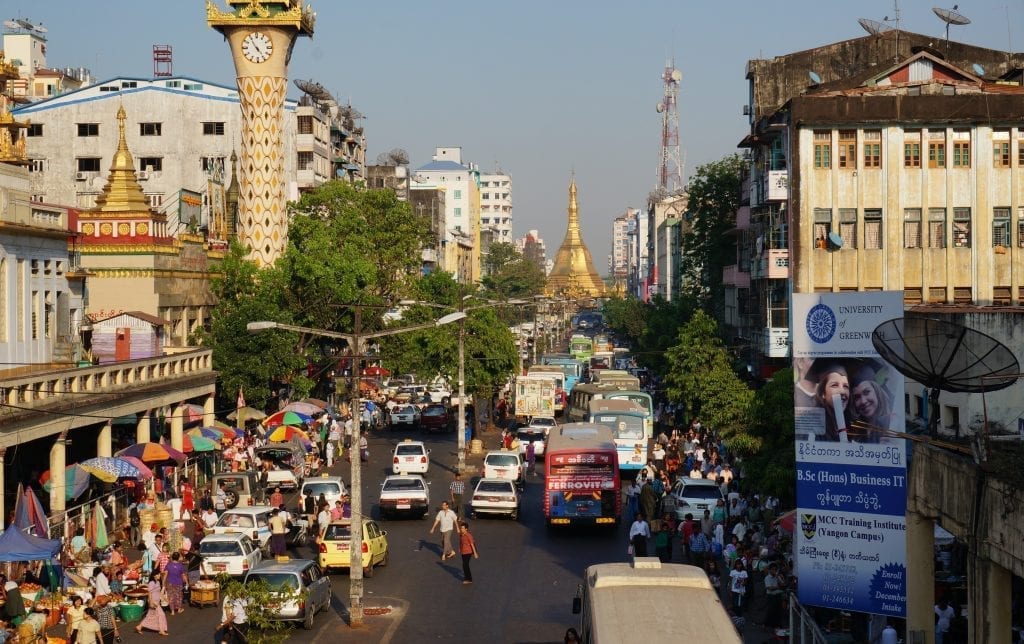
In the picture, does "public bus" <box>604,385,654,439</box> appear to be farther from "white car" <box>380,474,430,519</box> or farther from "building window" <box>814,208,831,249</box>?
"white car" <box>380,474,430,519</box>

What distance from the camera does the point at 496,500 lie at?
122ft

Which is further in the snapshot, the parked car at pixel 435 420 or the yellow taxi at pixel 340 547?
the parked car at pixel 435 420

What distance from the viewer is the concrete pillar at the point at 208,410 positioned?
159 feet

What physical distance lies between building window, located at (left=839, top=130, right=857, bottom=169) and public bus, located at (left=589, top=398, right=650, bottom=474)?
38.6ft

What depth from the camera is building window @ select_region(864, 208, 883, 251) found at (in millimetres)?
49156

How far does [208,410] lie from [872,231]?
24.6m

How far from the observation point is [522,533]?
3544 cm

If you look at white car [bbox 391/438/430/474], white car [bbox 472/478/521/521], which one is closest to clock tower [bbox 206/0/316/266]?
white car [bbox 391/438/430/474]

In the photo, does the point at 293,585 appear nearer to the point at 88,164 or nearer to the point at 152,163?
the point at 152,163

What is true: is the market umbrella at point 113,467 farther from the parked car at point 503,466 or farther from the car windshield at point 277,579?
the parked car at point 503,466

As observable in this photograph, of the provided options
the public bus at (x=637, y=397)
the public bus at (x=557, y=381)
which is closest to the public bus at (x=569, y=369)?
the public bus at (x=557, y=381)

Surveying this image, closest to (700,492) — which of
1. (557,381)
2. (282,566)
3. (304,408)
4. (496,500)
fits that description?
(496,500)

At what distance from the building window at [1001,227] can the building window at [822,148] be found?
20.1 ft

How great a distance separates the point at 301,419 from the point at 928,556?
31934 mm
